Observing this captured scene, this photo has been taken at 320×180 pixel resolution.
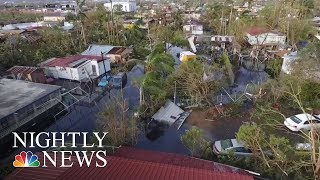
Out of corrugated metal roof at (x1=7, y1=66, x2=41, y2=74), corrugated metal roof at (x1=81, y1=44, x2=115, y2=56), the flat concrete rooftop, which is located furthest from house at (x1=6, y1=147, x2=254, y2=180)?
corrugated metal roof at (x1=81, y1=44, x2=115, y2=56)

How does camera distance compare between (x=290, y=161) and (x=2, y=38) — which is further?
(x=2, y=38)

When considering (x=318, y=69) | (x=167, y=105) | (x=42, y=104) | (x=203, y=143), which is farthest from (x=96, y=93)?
(x=318, y=69)

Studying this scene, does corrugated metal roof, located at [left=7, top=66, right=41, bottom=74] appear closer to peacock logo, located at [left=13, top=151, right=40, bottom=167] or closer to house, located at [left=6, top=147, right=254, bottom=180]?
peacock logo, located at [left=13, top=151, right=40, bottom=167]

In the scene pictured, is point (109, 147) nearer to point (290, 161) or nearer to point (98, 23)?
point (290, 161)


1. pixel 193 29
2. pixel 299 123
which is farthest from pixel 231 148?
pixel 193 29

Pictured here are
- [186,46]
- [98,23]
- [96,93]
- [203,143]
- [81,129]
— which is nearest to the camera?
[203,143]

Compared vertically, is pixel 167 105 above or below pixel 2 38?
below

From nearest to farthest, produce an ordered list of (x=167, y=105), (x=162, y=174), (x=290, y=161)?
1. (x=162, y=174)
2. (x=290, y=161)
3. (x=167, y=105)

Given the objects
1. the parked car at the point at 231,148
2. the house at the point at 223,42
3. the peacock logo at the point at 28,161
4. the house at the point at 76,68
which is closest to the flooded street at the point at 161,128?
the parked car at the point at 231,148
